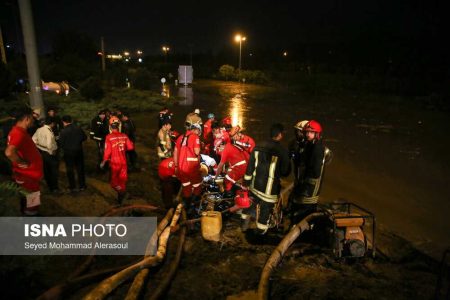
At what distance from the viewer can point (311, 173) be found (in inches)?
204

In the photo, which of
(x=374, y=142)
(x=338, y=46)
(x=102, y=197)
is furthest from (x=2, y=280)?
(x=338, y=46)

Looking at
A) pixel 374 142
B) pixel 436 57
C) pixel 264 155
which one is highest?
pixel 436 57

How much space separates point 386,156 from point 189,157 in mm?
8689

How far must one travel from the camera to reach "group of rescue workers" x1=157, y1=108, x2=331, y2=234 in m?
5.05

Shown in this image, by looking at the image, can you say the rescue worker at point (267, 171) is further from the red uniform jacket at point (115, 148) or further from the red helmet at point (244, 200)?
the red uniform jacket at point (115, 148)

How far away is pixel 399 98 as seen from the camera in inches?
1144

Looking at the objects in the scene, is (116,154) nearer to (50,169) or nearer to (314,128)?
(50,169)

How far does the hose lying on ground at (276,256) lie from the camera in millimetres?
3947

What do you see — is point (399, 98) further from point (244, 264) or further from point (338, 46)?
point (338, 46)

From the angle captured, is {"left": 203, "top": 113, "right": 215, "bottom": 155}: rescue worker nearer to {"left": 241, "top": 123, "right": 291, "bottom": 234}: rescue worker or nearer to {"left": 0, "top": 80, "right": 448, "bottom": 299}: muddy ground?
{"left": 0, "top": 80, "right": 448, "bottom": 299}: muddy ground

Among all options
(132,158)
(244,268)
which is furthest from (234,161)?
(132,158)

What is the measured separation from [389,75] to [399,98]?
11.8 meters

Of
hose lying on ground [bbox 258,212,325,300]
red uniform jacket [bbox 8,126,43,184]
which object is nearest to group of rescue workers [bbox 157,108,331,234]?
hose lying on ground [bbox 258,212,325,300]

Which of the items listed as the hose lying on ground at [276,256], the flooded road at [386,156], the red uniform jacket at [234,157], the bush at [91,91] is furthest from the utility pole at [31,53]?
the bush at [91,91]
